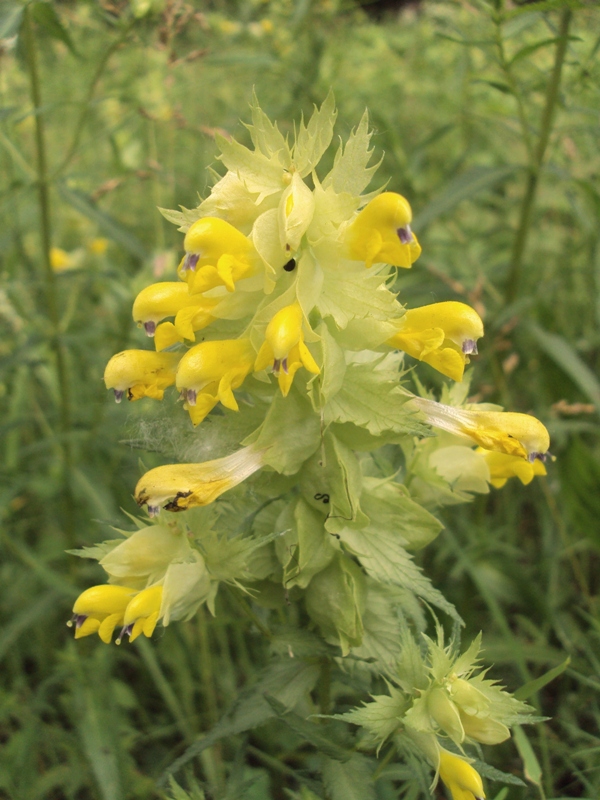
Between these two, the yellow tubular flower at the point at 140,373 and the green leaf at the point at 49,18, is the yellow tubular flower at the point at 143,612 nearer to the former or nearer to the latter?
the yellow tubular flower at the point at 140,373

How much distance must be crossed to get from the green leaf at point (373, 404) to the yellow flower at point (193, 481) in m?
0.15

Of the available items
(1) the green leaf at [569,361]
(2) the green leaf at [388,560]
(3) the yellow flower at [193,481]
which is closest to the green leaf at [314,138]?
(3) the yellow flower at [193,481]

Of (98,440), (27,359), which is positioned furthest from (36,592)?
(27,359)

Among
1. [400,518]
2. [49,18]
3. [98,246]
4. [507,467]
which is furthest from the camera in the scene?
[98,246]

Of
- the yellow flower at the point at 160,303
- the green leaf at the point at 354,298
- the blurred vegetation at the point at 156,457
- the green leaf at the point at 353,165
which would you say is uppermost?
the green leaf at the point at 353,165

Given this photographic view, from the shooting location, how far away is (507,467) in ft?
4.24

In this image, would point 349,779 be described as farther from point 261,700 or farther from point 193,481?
point 193,481

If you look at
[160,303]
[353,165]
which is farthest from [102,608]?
[353,165]

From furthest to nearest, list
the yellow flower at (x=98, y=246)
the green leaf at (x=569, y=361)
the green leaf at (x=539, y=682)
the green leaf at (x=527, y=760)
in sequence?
the yellow flower at (x=98, y=246) < the green leaf at (x=569, y=361) < the green leaf at (x=527, y=760) < the green leaf at (x=539, y=682)

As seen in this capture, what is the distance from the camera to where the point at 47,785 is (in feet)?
5.85

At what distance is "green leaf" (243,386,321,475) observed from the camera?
1.09 meters

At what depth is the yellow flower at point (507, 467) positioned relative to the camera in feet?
4.08

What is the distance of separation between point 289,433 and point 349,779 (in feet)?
1.87

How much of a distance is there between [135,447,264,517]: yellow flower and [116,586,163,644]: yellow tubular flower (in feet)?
0.42
